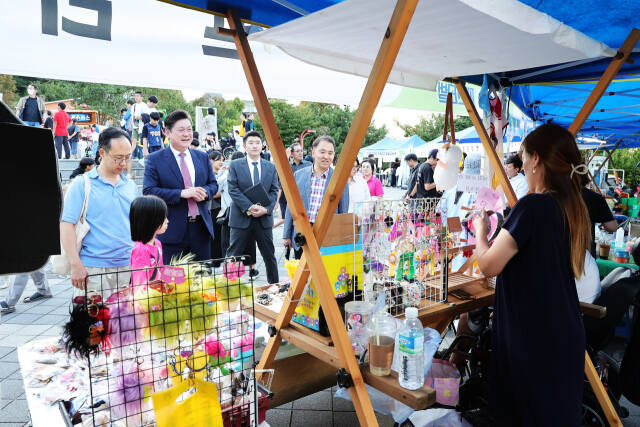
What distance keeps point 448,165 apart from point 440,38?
121 cm

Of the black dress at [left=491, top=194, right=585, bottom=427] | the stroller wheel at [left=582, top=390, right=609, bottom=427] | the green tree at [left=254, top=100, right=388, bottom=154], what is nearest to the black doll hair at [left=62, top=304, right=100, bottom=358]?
the black dress at [left=491, top=194, right=585, bottom=427]

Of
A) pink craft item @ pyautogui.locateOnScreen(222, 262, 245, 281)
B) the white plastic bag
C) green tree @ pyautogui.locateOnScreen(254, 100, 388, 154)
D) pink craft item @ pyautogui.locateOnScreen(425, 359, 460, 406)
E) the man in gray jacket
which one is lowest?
the white plastic bag

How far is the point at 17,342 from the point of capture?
3553mm

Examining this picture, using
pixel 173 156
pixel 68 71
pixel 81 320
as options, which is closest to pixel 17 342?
pixel 173 156

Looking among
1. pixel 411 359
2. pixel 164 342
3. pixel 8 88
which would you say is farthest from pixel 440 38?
pixel 8 88

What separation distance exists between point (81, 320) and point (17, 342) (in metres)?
3.31

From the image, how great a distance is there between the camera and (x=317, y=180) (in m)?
4.12

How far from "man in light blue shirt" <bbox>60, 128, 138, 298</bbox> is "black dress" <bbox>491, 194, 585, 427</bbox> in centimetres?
222

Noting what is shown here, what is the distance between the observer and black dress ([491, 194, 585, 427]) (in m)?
1.60

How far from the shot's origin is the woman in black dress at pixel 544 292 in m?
1.61

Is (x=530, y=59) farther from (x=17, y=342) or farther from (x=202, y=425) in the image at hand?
(x=17, y=342)

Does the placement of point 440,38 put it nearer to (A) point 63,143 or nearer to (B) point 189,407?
(B) point 189,407

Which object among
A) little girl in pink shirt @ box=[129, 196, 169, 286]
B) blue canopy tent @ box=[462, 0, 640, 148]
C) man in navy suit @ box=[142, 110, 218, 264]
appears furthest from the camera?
man in navy suit @ box=[142, 110, 218, 264]

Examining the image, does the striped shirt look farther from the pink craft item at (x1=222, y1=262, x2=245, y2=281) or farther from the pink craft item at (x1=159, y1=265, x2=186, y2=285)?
the pink craft item at (x1=159, y1=265, x2=186, y2=285)
